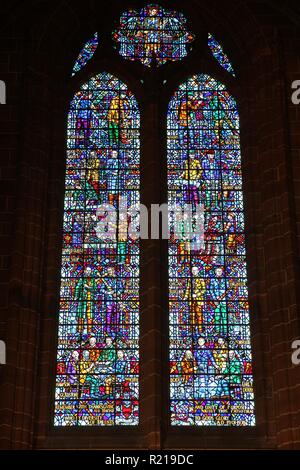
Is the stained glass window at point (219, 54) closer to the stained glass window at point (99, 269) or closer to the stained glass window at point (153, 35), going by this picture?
the stained glass window at point (153, 35)

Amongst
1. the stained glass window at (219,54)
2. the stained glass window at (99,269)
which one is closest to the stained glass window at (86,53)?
the stained glass window at (99,269)

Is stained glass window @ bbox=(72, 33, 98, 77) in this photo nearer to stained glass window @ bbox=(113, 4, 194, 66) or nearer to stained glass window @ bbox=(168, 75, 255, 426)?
stained glass window @ bbox=(113, 4, 194, 66)

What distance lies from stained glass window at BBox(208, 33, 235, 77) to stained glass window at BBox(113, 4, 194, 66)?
1.06 feet

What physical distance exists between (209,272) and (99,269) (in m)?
1.58

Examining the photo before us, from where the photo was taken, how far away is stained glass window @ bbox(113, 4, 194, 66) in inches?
734

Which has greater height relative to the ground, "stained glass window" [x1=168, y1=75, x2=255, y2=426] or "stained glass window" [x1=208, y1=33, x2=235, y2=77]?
"stained glass window" [x1=208, y1=33, x2=235, y2=77]

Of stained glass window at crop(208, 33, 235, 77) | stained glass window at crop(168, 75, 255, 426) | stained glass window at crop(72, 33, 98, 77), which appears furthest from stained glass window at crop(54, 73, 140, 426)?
stained glass window at crop(208, 33, 235, 77)

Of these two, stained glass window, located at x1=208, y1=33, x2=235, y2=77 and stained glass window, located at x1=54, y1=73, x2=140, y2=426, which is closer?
stained glass window, located at x1=54, y1=73, x2=140, y2=426

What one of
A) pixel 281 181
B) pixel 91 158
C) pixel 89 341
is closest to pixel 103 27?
pixel 91 158

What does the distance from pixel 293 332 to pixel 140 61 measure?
17.5 feet

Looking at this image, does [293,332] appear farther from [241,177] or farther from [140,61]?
[140,61]

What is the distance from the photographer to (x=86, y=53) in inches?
736

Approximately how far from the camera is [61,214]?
17.2m

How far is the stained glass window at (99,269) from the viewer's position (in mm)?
15914
